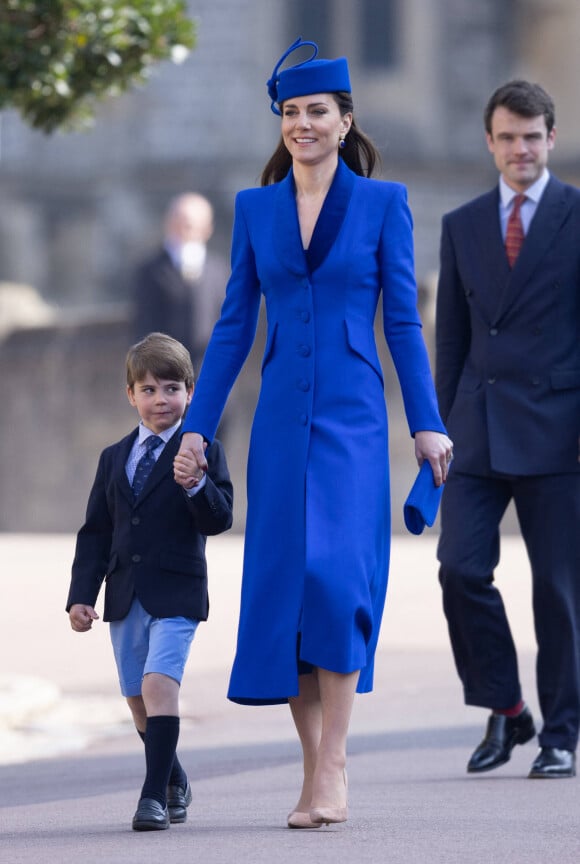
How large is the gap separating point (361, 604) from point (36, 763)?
9.27 feet

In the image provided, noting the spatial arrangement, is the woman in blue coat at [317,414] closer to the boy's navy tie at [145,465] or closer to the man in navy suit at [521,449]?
the boy's navy tie at [145,465]

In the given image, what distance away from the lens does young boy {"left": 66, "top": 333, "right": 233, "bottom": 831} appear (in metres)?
5.59

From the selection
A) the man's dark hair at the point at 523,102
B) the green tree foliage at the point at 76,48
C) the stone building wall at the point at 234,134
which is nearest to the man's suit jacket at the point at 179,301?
the green tree foliage at the point at 76,48

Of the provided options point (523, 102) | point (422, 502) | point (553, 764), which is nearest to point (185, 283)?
point (523, 102)

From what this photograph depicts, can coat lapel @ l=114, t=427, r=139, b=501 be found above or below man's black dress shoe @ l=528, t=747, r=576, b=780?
above

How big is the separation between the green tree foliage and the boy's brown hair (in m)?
3.57

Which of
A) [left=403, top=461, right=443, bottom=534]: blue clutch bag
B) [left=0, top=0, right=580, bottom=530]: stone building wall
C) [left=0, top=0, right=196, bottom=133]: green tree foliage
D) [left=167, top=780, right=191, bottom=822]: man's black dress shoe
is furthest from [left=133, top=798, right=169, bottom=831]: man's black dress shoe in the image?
[left=0, top=0, right=580, bottom=530]: stone building wall

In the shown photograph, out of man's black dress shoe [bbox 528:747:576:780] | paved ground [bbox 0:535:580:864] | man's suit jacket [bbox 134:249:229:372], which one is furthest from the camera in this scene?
man's suit jacket [bbox 134:249:229:372]

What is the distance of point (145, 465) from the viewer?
5848mm

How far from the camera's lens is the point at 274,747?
320 inches

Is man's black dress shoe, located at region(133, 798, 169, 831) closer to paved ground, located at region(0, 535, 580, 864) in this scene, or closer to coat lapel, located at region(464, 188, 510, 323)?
paved ground, located at region(0, 535, 580, 864)

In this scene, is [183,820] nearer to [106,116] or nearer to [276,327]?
[276,327]

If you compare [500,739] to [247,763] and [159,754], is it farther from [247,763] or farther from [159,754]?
[159,754]

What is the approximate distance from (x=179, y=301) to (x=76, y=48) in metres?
4.78
